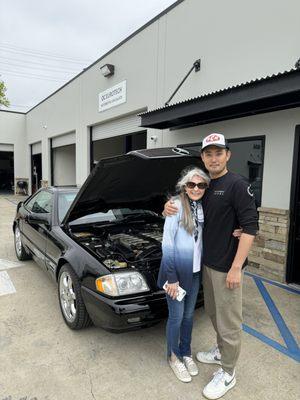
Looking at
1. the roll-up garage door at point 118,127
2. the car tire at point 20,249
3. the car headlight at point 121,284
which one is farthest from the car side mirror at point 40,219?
the roll-up garage door at point 118,127

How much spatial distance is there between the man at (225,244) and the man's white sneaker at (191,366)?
7.2 inches

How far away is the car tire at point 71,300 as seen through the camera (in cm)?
289

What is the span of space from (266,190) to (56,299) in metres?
3.69

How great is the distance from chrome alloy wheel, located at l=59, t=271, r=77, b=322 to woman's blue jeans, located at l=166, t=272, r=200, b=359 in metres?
1.08

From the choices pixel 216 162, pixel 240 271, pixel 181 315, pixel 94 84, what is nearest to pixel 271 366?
pixel 181 315

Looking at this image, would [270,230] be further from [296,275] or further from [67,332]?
[67,332]

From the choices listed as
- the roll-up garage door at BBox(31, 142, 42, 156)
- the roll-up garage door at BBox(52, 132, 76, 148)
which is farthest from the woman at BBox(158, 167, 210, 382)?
the roll-up garage door at BBox(31, 142, 42, 156)

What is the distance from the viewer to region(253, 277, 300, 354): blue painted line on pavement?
294 cm

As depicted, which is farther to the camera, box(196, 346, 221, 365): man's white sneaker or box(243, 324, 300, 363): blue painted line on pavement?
box(243, 324, 300, 363): blue painted line on pavement

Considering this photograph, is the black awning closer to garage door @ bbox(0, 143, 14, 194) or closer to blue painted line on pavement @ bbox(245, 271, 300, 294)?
blue painted line on pavement @ bbox(245, 271, 300, 294)

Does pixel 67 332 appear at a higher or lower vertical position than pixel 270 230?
lower

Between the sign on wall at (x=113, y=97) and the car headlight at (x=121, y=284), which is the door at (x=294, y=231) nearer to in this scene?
the car headlight at (x=121, y=284)

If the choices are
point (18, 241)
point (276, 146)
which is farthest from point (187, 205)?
point (18, 241)

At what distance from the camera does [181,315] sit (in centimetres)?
237
